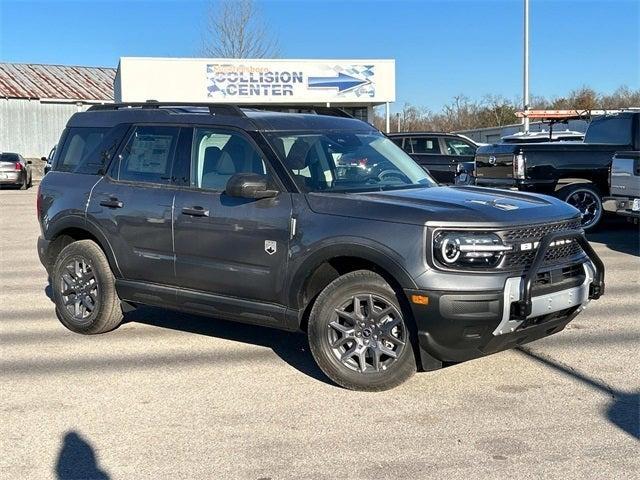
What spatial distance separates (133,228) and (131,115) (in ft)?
3.61

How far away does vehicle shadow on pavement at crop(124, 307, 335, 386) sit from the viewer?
232 inches

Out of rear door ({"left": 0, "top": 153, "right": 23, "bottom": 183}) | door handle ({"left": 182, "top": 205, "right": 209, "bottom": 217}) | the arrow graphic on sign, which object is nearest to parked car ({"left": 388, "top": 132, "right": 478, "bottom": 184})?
door handle ({"left": 182, "top": 205, "right": 209, "bottom": 217})

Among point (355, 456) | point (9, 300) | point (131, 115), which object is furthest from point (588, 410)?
point (9, 300)

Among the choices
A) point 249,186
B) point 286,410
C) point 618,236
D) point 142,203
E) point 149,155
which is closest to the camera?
point 286,410

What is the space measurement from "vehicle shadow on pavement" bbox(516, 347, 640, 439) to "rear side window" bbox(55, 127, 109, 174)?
4.12 metres

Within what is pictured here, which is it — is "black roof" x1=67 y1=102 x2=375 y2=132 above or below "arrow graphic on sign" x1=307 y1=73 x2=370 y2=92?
below

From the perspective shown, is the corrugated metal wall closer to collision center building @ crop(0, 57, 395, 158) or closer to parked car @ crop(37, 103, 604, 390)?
collision center building @ crop(0, 57, 395, 158)

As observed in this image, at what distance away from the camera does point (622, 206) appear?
1065cm

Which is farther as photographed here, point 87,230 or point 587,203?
point 587,203

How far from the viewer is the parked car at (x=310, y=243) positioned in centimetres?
477

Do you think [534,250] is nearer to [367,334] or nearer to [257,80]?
[367,334]

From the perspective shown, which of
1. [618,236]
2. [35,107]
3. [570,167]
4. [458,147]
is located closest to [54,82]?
[35,107]

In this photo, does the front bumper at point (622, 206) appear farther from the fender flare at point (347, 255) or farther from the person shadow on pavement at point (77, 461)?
the person shadow on pavement at point (77, 461)

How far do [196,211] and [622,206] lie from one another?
7.12 m
